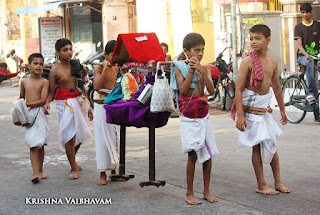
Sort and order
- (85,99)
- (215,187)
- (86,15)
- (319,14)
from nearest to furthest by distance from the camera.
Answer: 1. (215,187)
2. (85,99)
3. (319,14)
4. (86,15)

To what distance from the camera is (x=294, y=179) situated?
6234 millimetres

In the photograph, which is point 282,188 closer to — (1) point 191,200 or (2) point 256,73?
(1) point 191,200

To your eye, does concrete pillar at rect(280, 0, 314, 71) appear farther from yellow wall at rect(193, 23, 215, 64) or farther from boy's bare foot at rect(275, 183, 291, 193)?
boy's bare foot at rect(275, 183, 291, 193)

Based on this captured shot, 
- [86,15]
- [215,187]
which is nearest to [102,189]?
[215,187]

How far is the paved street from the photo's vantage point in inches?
207

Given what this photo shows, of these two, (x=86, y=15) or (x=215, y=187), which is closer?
(x=215, y=187)

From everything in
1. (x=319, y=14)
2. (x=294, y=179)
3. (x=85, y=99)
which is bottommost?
(x=294, y=179)

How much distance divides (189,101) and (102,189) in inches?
58.2

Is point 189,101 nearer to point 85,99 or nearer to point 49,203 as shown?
point 49,203

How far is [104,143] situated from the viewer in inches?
254

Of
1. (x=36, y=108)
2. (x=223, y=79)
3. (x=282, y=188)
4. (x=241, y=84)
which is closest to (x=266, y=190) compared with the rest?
(x=282, y=188)

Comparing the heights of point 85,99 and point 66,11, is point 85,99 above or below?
below

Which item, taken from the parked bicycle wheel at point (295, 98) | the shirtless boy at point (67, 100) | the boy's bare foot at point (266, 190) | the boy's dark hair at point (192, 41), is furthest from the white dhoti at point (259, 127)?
the parked bicycle wheel at point (295, 98)

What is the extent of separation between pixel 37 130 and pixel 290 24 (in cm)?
977
